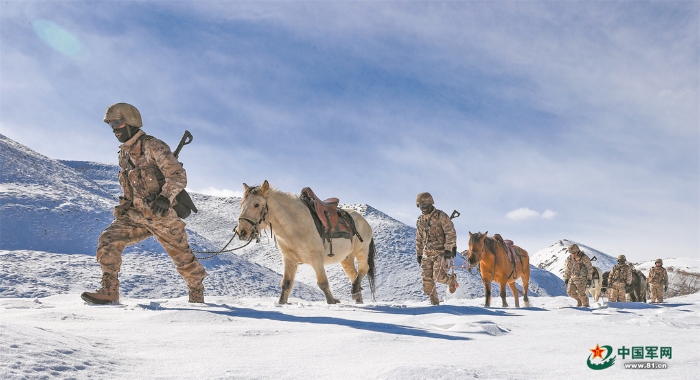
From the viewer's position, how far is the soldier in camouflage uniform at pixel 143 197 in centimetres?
603

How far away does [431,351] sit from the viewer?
9.74ft

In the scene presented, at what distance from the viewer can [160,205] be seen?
19.4 ft

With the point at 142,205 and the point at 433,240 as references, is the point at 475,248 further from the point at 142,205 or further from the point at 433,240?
the point at 142,205

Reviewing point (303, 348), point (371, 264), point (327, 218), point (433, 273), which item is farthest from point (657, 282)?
point (303, 348)

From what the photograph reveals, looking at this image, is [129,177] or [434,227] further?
[434,227]

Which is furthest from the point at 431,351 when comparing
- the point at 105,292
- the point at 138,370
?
the point at 105,292

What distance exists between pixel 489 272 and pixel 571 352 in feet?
25.6

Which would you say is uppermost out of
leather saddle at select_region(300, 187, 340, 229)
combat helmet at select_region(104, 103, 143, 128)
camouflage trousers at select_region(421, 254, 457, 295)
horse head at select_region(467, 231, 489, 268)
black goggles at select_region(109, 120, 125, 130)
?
combat helmet at select_region(104, 103, 143, 128)

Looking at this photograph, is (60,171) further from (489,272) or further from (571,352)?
(571,352)

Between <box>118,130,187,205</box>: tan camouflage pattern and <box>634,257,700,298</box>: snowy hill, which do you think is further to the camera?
<box>634,257,700,298</box>: snowy hill

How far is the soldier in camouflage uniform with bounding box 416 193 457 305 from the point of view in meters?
9.34

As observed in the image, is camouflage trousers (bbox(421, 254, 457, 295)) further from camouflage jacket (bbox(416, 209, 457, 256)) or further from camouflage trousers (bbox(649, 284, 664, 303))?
camouflage trousers (bbox(649, 284, 664, 303))

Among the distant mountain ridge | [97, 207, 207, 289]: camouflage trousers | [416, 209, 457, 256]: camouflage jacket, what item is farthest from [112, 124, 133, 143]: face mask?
the distant mountain ridge

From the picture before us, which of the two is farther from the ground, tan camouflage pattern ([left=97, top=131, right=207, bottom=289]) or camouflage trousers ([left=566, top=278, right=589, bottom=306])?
tan camouflage pattern ([left=97, top=131, right=207, bottom=289])
